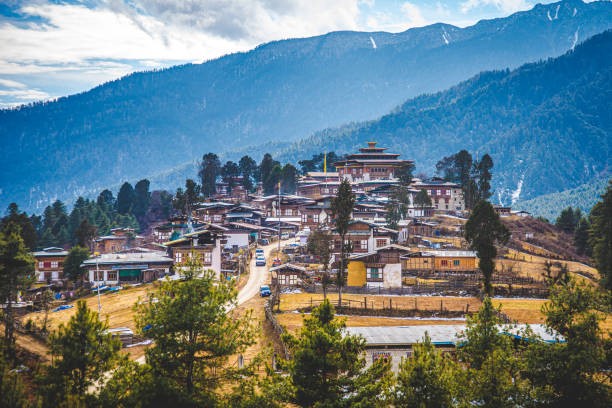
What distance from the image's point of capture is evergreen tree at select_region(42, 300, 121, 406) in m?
23.3

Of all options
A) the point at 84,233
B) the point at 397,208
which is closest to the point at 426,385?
the point at 397,208

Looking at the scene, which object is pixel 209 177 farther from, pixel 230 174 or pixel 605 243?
pixel 605 243

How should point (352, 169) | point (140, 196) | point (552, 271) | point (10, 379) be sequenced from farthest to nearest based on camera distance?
point (140, 196) < point (352, 169) < point (552, 271) < point (10, 379)

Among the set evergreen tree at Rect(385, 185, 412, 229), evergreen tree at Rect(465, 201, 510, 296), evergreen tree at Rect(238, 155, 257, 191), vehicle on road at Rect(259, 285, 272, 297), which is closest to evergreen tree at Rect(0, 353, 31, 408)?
vehicle on road at Rect(259, 285, 272, 297)

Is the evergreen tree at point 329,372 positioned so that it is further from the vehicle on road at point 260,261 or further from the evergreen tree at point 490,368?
the vehicle on road at point 260,261

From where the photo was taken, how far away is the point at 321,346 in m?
26.1

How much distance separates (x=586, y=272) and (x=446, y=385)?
62336mm

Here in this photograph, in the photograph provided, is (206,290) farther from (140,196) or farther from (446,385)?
(140,196)

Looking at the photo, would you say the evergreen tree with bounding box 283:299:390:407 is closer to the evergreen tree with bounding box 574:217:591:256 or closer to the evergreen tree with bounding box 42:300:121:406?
the evergreen tree with bounding box 42:300:121:406

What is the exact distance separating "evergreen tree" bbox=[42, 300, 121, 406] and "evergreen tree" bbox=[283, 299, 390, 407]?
28.5ft

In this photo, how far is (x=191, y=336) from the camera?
85.0 ft

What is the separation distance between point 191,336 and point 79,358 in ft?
16.3

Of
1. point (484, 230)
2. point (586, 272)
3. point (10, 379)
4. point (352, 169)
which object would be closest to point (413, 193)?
point (352, 169)

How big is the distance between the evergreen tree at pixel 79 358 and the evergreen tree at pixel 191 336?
1836 millimetres
